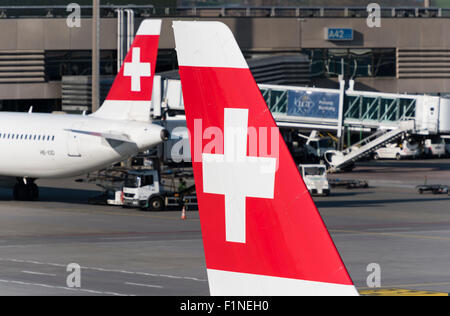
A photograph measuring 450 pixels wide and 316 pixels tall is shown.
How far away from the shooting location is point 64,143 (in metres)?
45.1

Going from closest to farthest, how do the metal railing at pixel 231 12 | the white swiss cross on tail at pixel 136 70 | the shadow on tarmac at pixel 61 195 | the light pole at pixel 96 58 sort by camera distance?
the white swiss cross on tail at pixel 136 70, the shadow on tarmac at pixel 61 195, the light pole at pixel 96 58, the metal railing at pixel 231 12

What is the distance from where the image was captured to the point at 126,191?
1900 inches

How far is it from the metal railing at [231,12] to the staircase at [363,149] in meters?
15.2

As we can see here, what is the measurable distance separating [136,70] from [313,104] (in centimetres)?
2737

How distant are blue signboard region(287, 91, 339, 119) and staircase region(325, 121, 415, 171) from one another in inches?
156

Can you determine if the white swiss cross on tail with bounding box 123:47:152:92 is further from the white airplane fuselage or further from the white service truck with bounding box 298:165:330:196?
the white service truck with bounding box 298:165:330:196

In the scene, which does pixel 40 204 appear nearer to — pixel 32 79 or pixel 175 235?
pixel 175 235

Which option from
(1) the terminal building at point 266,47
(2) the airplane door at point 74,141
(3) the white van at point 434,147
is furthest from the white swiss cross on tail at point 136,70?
(3) the white van at point 434,147

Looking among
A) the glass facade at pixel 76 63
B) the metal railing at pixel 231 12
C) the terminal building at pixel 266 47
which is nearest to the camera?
the terminal building at pixel 266 47

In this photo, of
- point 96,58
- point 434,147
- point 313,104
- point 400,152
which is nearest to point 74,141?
point 96,58

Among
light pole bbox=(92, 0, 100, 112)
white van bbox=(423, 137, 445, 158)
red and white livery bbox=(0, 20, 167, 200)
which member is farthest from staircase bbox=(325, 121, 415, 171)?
red and white livery bbox=(0, 20, 167, 200)

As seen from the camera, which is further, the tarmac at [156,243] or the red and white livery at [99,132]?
the red and white livery at [99,132]

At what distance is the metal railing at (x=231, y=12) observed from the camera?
259 ft

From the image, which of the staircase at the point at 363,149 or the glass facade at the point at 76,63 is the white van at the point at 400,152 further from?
the glass facade at the point at 76,63
